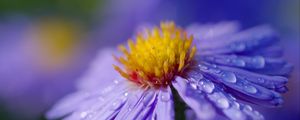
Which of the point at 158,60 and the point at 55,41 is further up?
the point at 55,41

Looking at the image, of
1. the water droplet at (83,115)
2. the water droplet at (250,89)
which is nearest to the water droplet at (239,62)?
the water droplet at (250,89)

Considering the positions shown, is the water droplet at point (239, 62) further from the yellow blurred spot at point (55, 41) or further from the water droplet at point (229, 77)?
the yellow blurred spot at point (55, 41)

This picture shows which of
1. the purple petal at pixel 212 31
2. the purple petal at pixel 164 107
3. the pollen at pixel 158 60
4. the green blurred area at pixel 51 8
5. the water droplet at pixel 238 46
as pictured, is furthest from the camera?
the green blurred area at pixel 51 8

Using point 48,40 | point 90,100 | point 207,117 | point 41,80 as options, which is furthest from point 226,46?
point 48,40

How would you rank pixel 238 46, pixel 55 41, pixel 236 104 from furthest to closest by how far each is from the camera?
pixel 55 41, pixel 238 46, pixel 236 104

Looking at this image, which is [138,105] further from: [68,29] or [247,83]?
[68,29]

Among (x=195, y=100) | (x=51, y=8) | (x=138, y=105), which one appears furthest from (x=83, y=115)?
(x=51, y=8)

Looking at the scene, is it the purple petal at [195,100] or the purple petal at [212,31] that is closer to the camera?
the purple petal at [195,100]
